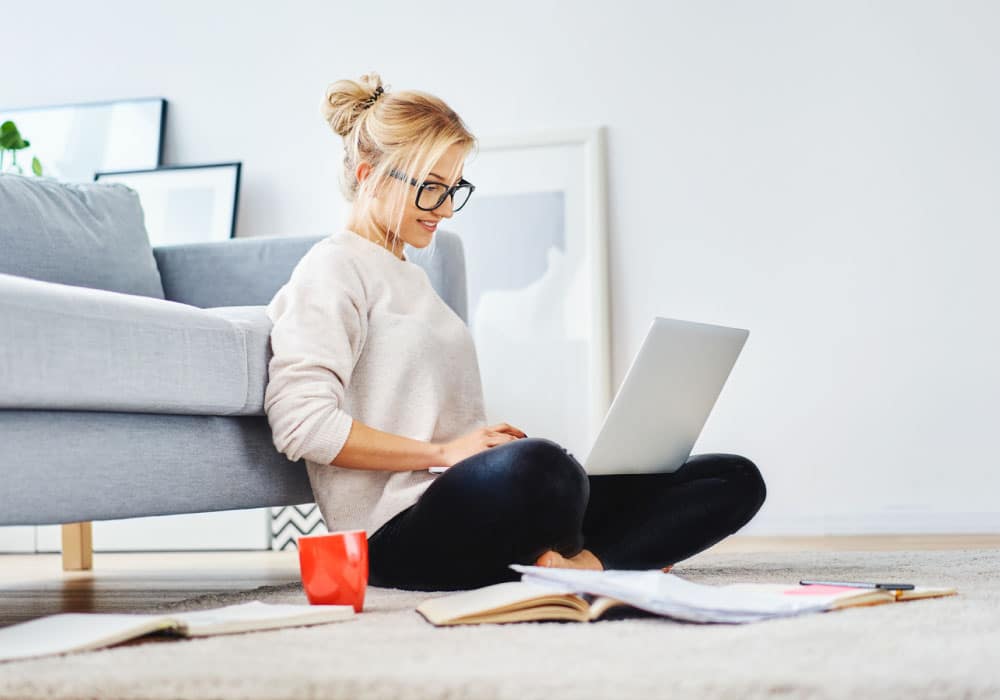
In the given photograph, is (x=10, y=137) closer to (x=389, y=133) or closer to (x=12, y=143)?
(x=12, y=143)

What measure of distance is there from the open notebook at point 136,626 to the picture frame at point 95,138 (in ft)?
9.36

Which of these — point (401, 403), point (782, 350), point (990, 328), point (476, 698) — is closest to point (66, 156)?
point (782, 350)

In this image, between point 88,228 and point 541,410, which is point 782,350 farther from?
point 88,228

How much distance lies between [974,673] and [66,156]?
3626 millimetres

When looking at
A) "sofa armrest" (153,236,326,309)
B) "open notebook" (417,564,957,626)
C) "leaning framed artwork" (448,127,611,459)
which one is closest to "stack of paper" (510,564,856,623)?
"open notebook" (417,564,957,626)

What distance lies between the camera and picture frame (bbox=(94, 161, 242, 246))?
148 inches

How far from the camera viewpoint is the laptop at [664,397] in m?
1.53

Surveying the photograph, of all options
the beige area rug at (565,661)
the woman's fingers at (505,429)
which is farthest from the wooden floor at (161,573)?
the beige area rug at (565,661)

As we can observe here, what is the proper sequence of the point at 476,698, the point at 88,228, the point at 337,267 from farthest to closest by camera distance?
the point at 88,228 → the point at 337,267 → the point at 476,698

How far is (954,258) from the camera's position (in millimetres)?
3316

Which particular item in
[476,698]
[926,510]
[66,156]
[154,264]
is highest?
[66,156]

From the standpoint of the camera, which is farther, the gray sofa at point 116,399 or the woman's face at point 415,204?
the woman's face at point 415,204

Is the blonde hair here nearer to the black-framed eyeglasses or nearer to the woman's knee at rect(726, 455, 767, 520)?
the black-framed eyeglasses

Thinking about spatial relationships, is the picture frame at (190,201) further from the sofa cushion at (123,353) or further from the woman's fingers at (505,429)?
the woman's fingers at (505,429)
